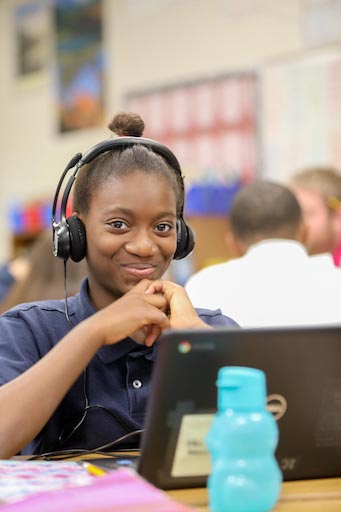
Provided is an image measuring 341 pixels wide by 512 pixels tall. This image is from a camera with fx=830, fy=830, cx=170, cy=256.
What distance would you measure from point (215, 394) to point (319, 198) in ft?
8.62

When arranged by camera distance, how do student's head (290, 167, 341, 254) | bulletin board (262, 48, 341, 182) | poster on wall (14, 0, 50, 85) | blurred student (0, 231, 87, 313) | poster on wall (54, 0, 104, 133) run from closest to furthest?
blurred student (0, 231, 87, 313) → student's head (290, 167, 341, 254) → bulletin board (262, 48, 341, 182) → poster on wall (54, 0, 104, 133) → poster on wall (14, 0, 50, 85)

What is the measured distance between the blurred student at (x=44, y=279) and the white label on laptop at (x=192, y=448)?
7.07 feet

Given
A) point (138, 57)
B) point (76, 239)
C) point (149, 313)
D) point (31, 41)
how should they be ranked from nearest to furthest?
1. point (149, 313)
2. point (76, 239)
3. point (138, 57)
4. point (31, 41)

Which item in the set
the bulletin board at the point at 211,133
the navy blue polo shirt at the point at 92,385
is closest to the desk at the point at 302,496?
the navy blue polo shirt at the point at 92,385

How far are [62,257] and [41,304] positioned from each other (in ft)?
0.34

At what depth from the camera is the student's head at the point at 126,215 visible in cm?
139

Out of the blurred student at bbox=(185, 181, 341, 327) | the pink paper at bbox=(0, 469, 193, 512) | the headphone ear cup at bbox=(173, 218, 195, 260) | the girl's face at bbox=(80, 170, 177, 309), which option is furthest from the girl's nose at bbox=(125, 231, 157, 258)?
the blurred student at bbox=(185, 181, 341, 327)

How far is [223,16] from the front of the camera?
506 centimetres

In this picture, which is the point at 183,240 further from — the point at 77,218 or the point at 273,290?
the point at 273,290

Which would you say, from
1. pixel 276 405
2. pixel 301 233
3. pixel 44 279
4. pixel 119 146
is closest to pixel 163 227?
pixel 119 146

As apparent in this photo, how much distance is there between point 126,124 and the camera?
1525mm

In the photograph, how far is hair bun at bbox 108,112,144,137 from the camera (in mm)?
1520

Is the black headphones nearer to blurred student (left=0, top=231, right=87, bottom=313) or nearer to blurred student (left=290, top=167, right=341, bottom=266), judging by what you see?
blurred student (left=0, top=231, right=87, bottom=313)

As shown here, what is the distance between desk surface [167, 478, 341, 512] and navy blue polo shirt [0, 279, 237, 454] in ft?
1.26
